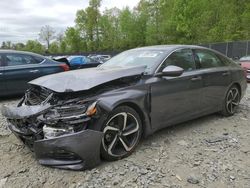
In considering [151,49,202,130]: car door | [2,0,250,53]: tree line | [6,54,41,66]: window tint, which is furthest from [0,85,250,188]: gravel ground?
[2,0,250,53]: tree line

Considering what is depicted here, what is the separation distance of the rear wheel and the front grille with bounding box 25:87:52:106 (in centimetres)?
348

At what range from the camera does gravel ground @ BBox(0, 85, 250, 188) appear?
3.26 metres

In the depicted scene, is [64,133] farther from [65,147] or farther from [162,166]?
[162,166]

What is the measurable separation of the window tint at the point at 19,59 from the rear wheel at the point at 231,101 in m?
5.06

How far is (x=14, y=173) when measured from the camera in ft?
11.5

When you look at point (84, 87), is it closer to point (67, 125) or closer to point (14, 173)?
point (67, 125)

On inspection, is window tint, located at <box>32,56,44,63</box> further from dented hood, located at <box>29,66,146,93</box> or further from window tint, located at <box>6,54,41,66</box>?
dented hood, located at <box>29,66,146,93</box>

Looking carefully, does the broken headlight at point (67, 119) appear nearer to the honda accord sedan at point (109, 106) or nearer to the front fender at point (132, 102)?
the honda accord sedan at point (109, 106)

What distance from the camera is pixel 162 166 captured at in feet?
11.9

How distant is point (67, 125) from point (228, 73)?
3.65 meters

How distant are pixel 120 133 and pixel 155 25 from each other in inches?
1690

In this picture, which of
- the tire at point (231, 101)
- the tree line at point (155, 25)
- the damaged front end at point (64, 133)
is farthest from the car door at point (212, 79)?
the tree line at point (155, 25)

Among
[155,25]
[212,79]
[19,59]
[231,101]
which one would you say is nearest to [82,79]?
[212,79]

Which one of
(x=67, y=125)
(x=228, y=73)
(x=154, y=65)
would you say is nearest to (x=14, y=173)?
(x=67, y=125)
